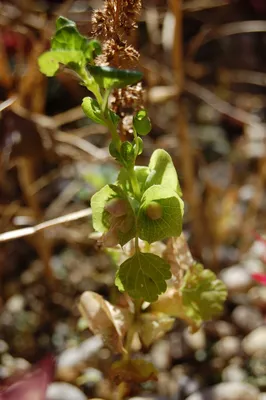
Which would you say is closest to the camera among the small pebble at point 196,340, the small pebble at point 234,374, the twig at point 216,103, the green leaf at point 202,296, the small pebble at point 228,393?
the green leaf at point 202,296

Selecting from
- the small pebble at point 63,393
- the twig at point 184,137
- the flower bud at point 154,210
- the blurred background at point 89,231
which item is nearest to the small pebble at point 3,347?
the blurred background at point 89,231

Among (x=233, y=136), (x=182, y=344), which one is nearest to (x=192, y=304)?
(x=182, y=344)

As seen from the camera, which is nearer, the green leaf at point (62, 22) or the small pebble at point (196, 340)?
the green leaf at point (62, 22)

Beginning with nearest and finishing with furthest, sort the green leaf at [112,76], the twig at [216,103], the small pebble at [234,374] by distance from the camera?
the green leaf at [112,76] → the small pebble at [234,374] → the twig at [216,103]

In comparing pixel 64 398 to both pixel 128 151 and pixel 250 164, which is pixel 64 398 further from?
pixel 250 164

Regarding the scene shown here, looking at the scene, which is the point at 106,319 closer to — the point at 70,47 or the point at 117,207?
the point at 117,207

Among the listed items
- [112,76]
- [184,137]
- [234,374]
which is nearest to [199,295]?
[112,76]

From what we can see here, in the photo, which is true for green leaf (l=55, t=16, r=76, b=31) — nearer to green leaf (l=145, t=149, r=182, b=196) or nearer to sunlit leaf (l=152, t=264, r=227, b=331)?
green leaf (l=145, t=149, r=182, b=196)

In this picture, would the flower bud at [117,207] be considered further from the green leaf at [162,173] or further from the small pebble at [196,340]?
the small pebble at [196,340]
